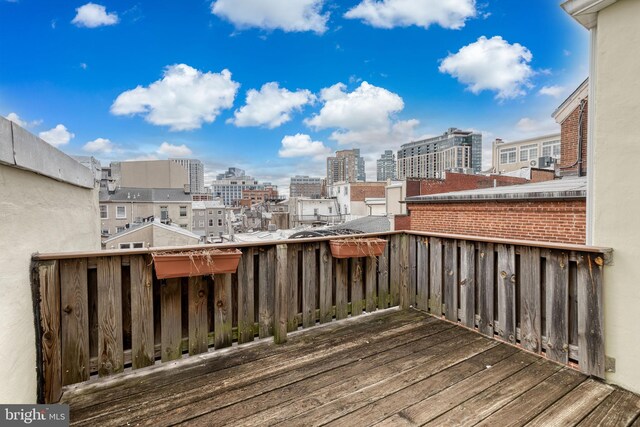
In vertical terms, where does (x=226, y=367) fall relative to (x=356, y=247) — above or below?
below

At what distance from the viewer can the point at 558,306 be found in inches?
91.4

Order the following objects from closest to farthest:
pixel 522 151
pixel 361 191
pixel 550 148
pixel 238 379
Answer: pixel 238 379
pixel 550 148
pixel 522 151
pixel 361 191

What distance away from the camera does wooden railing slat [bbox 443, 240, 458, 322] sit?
311 cm

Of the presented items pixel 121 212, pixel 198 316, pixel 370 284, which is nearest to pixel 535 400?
pixel 370 284

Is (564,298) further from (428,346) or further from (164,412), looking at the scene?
(164,412)

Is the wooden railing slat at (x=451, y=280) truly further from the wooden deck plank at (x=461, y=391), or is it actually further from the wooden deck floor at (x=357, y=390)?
the wooden deck plank at (x=461, y=391)

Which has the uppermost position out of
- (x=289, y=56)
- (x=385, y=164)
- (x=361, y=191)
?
(x=385, y=164)

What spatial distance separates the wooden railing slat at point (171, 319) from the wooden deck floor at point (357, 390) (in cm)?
11

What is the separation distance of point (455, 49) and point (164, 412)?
47.3ft

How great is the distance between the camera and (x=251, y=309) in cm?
268

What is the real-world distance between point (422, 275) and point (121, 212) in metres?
39.1

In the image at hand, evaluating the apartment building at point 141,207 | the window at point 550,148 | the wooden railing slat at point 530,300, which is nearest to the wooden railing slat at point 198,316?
the wooden railing slat at point 530,300

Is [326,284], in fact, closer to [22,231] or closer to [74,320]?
[74,320]

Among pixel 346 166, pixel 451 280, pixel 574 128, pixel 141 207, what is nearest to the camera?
pixel 451 280
